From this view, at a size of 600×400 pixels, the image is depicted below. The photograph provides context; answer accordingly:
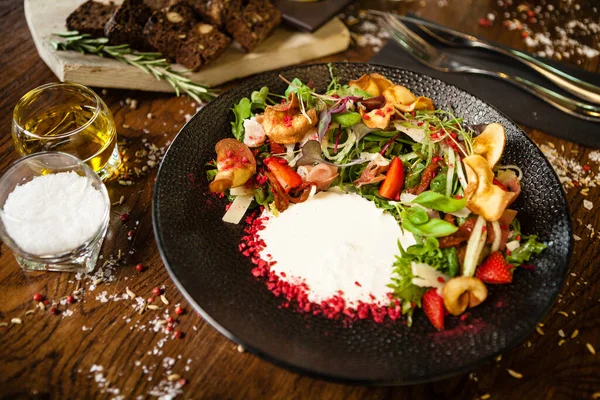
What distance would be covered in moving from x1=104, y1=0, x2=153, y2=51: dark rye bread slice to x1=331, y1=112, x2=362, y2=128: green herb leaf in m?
1.07

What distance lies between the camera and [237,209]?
1.88 meters

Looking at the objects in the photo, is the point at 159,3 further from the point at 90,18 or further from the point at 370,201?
the point at 370,201

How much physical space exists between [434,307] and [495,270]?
0.23 metres

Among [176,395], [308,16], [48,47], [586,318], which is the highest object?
[308,16]

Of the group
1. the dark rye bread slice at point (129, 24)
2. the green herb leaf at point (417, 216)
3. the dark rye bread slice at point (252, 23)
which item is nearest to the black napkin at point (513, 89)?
the dark rye bread slice at point (252, 23)

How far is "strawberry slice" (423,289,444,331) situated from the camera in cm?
157

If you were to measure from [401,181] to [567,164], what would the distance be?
0.90 metres

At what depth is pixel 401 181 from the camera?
1.91m

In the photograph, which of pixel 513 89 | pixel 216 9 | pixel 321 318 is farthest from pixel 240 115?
pixel 513 89

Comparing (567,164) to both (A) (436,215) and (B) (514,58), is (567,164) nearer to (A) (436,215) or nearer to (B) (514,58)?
(B) (514,58)

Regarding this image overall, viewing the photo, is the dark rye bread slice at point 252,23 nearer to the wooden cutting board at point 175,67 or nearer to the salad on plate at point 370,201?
the wooden cutting board at point 175,67

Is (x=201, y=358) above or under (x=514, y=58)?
under

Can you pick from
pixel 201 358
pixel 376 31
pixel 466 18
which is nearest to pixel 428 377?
pixel 201 358

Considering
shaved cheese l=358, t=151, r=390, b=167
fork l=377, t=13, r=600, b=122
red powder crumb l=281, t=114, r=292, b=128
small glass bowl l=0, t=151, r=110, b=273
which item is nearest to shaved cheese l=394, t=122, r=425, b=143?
shaved cheese l=358, t=151, r=390, b=167
